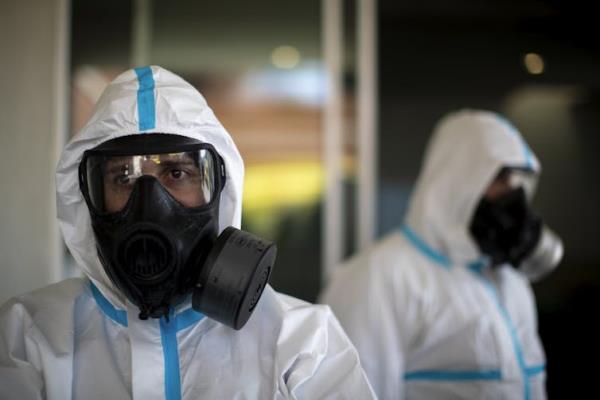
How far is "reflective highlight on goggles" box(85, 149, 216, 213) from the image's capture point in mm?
1096

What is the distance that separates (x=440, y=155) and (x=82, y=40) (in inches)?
69.4

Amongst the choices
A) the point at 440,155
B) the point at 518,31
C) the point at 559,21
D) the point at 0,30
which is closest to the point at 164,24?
the point at 0,30

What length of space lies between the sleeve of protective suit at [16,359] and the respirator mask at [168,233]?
195mm

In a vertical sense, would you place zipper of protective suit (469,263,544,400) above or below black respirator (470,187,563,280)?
below

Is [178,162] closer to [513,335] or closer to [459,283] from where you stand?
[459,283]

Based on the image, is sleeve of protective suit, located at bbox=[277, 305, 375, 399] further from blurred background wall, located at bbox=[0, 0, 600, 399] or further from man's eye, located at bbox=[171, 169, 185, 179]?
blurred background wall, located at bbox=[0, 0, 600, 399]

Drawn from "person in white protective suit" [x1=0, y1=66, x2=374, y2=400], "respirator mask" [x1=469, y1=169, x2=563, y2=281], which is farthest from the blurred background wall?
"person in white protective suit" [x1=0, y1=66, x2=374, y2=400]

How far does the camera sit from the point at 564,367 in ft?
9.60

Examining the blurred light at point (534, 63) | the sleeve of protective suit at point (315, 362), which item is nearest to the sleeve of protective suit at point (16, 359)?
the sleeve of protective suit at point (315, 362)

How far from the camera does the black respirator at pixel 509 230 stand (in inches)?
74.5

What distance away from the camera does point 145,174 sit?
1.09m

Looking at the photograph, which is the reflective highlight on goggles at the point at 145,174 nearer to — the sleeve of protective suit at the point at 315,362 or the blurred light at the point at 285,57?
the sleeve of protective suit at the point at 315,362

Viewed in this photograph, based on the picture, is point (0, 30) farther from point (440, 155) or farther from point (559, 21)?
point (559, 21)

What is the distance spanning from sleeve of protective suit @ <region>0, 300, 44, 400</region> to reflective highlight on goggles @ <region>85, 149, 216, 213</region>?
0.26 metres
